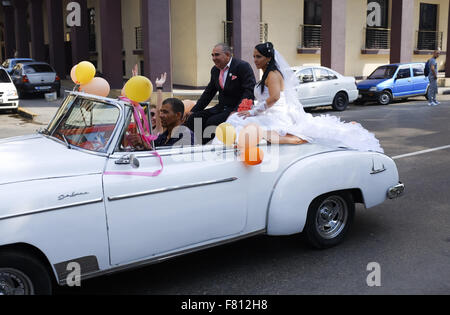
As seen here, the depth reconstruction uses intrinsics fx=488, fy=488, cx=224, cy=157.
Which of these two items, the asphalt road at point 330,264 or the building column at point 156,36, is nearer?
the asphalt road at point 330,264

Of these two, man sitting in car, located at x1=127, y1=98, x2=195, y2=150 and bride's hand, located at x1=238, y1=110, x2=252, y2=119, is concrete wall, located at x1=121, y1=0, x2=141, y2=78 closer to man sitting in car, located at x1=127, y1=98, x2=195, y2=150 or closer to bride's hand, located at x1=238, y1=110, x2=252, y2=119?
man sitting in car, located at x1=127, y1=98, x2=195, y2=150

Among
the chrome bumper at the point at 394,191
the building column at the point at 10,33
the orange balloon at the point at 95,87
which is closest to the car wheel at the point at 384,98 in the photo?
the chrome bumper at the point at 394,191

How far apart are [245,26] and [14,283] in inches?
619

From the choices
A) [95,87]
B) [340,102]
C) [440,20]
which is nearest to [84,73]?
[95,87]

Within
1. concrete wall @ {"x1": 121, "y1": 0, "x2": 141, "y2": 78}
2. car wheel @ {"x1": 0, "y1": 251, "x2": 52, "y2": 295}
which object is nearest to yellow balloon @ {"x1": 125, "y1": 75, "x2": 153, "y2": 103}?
car wheel @ {"x1": 0, "y1": 251, "x2": 52, "y2": 295}

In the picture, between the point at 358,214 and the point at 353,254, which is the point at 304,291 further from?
the point at 358,214

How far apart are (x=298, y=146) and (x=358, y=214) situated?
180 cm

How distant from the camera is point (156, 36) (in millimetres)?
17500

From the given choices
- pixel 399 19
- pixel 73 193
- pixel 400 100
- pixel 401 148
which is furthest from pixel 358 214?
pixel 399 19

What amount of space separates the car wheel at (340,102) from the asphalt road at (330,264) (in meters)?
10.2

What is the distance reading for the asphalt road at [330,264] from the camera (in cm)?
387

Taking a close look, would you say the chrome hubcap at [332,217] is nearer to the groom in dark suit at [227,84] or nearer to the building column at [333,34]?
the groom in dark suit at [227,84]

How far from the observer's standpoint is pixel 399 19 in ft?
73.8

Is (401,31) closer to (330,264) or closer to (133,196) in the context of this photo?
(330,264)
